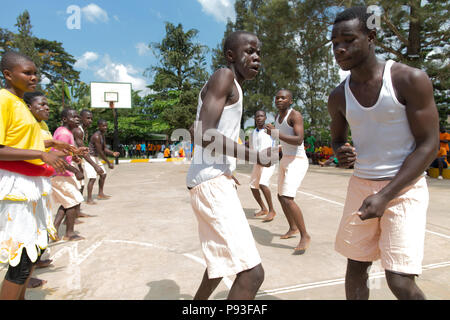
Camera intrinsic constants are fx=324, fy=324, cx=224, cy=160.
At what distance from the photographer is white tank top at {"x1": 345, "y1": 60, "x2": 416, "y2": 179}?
177 centimetres

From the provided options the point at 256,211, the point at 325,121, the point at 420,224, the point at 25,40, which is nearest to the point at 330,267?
the point at 420,224

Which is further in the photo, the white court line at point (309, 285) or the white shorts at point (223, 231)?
the white court line at point (309, 285)

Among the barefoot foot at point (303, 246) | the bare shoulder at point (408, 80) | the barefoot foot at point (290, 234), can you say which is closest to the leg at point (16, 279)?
the bare shoulder at point (408, 80)

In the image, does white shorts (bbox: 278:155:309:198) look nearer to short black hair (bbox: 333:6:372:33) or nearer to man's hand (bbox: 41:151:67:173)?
short black hair (bbox: 333:6:372:33)

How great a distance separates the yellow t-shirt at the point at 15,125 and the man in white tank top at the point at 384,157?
6.72ft

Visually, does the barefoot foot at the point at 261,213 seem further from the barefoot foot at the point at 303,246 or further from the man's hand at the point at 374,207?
the man's hand at the point at 374,207

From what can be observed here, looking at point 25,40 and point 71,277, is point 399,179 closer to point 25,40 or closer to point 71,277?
point 71,277

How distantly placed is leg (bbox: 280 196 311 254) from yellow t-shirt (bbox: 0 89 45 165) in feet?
9.14

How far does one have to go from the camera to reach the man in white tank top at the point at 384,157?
1.70 m

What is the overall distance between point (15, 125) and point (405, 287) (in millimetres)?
2523

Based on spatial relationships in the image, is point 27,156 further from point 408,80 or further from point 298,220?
point 298,220

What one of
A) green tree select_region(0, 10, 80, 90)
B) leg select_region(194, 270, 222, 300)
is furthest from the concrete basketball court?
green tree select_region(0, 10, 80, 90)

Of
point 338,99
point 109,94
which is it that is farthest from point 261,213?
point 109,94

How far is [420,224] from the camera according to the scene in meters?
1.74
